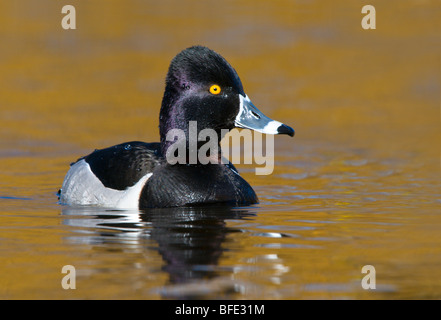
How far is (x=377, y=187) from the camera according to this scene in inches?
483

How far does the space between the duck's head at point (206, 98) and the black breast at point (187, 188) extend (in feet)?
1.49

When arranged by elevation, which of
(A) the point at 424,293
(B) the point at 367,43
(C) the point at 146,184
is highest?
(B) the point at 367,43

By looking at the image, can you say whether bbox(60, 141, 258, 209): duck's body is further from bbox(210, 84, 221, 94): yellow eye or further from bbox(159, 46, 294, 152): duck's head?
bbox(210, 84, 221, 94): yellow eye

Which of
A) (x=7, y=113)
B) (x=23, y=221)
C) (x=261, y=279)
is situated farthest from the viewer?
(x=7, y=113)

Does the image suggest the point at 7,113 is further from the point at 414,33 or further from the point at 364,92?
the point at 414,33

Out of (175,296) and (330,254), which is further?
(330,254)

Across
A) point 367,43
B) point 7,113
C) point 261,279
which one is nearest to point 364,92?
point 367,43

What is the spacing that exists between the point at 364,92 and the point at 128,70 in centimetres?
535

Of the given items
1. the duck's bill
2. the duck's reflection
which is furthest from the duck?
the duck's reflection

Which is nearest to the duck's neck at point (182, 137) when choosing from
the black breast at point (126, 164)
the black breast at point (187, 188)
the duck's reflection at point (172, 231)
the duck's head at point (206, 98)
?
the duck's head at point (206, 98)

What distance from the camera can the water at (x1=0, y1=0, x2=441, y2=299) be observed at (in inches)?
310

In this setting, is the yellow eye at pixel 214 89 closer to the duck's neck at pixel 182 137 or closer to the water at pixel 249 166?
the duck's neck at pixel 182 137

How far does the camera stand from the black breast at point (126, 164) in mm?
10734

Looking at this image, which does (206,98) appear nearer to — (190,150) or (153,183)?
(190,150)
